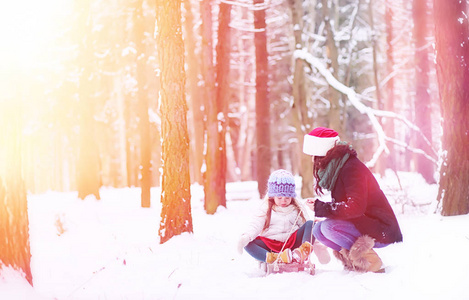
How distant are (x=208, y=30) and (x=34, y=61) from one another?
30.6 ft

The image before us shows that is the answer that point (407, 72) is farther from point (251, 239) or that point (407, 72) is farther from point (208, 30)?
point (251, 239)

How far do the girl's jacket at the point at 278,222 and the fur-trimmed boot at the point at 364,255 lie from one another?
36.8 inches

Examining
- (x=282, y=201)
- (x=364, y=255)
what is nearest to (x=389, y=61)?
(x=282, y=201)

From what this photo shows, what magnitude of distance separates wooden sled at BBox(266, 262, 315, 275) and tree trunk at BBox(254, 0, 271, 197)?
11.6 m

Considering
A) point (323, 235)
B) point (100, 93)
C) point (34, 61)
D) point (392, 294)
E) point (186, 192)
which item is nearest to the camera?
point (392, 294)

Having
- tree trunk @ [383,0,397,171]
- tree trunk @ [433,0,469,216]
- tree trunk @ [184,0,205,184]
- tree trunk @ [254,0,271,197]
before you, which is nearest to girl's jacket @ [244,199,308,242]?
tree trunk @ [433,0,469,216]

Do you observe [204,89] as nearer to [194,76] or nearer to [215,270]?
[194,76]

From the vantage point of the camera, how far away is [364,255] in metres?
5.85

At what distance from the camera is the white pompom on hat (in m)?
6.15

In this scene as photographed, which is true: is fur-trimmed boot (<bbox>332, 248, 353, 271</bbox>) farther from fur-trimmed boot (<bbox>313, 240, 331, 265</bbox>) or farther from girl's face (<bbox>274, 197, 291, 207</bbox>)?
girl's face (<bbox>274, 197, 291, 207</bbox>)

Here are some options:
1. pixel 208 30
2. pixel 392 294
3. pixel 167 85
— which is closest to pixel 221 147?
pixel 208 30

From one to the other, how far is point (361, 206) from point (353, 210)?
9 centimetres

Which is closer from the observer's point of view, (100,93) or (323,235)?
(323,235)

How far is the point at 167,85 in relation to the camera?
8.91m
